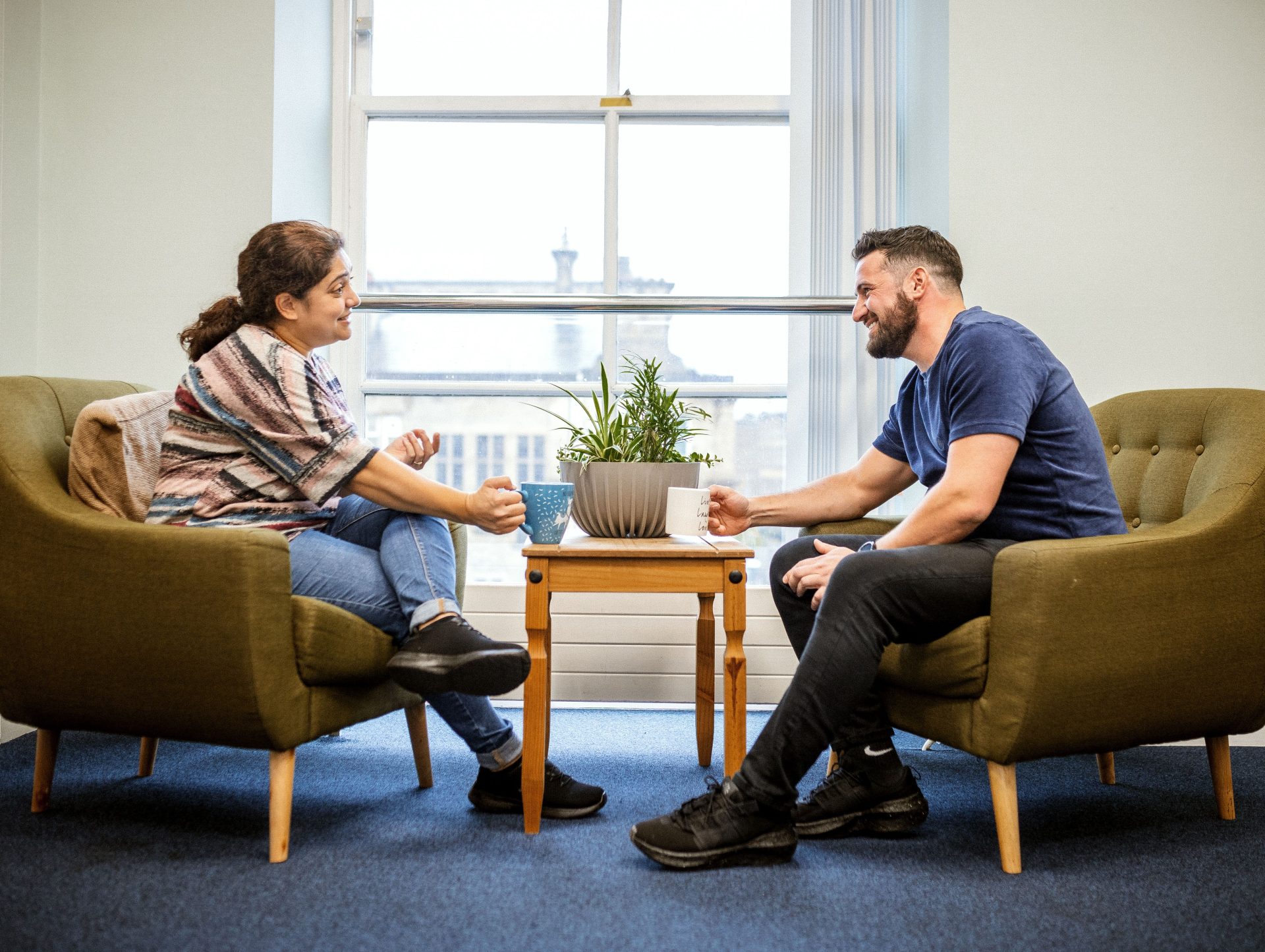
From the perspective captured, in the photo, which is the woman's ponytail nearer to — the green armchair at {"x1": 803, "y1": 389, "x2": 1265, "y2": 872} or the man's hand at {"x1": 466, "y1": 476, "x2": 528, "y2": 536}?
the man's hand at {"x1": 466, "y1": 476, "x2": 528, "y2": 536}

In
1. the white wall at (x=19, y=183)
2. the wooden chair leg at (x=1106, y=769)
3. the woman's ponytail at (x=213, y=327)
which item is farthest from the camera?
the white wall at (x=19, y=183)

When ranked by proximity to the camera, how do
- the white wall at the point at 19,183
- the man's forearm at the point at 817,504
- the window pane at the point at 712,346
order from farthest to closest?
1. the window pane at the point at 712,346
2. the white wall at the point at 19,183
3. the man's forearm at the point at 817,504

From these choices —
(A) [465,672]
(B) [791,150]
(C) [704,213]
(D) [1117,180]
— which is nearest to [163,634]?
(A) [465,672]

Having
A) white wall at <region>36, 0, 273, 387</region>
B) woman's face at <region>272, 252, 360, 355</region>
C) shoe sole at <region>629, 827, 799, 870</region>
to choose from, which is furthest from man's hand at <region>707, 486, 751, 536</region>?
white wall at <region>36, 0, 273, 387</region>

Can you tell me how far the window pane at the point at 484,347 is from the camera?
3129 millimetres

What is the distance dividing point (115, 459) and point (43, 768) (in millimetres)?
Result: 559

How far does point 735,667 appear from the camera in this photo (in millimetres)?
1681

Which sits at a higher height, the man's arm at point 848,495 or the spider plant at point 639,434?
the spider plant at point 639,434

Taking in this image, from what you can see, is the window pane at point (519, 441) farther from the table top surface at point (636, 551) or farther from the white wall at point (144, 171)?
the table top surface at point (636, 551)

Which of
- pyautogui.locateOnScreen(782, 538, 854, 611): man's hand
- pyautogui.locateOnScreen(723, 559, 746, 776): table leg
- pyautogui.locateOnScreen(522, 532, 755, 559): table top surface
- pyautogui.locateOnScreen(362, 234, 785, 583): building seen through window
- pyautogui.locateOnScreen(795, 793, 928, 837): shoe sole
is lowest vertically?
pyautogui.locateOnScreen(795, 793, 928, 837): shoe sole

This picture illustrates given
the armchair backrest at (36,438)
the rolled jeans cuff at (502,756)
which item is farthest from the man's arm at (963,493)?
the armchair backrest at (36,438)

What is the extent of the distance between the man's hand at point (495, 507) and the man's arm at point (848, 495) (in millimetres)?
620

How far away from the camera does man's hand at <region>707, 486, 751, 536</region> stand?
81.7 inches

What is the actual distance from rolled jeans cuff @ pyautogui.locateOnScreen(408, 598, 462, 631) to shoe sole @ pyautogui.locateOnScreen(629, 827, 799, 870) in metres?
0.46
